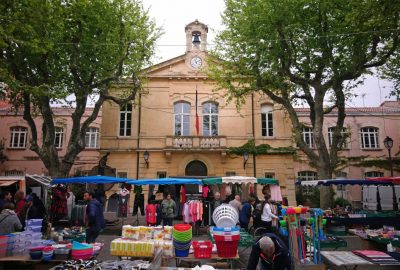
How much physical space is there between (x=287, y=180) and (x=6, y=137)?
2227 centimetres

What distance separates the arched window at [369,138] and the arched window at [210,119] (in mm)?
12520

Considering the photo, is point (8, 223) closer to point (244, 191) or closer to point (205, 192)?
point (205, 192)

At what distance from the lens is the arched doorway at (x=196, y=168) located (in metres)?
21.2

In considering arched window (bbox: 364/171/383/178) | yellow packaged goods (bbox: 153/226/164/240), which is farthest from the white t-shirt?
arched window (bbox: 364/171/383/178)

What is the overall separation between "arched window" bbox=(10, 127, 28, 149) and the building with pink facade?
22006mm

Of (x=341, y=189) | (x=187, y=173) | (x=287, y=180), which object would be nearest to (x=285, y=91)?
(x=287, y=180)

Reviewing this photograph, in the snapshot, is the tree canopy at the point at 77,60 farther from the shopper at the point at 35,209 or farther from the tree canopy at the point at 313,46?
the tree canopy at the point at 313,46

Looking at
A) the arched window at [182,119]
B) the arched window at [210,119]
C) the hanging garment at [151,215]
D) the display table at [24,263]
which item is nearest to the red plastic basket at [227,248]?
the display table at [24,263]

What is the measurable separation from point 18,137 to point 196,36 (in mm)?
16596

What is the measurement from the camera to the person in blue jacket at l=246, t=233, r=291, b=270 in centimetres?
427

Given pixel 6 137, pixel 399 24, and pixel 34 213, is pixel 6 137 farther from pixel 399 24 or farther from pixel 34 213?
pixel 399 24

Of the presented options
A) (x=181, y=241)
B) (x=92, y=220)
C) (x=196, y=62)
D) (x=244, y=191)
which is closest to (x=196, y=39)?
(x=196, y=62)

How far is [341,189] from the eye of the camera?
2352cm

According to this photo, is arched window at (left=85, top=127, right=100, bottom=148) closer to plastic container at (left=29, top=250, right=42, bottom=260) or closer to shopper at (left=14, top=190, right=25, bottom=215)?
shopper at (left=14, top=190, right=25, bottom=215)
